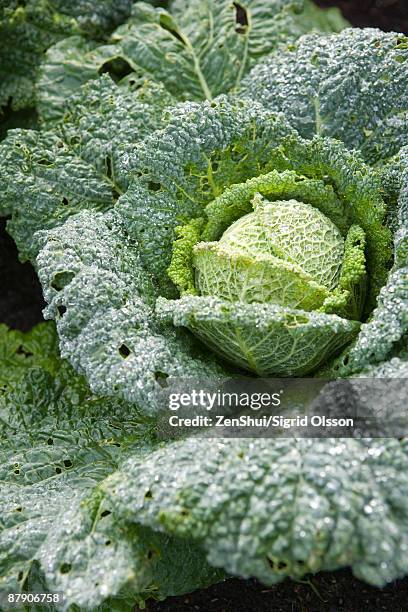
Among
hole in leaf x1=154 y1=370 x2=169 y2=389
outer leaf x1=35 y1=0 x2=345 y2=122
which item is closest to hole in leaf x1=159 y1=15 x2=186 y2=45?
outer leaf x1=35 y1=0 x2=345 y2=122

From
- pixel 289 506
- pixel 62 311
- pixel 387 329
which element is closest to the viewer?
pixel 289 506

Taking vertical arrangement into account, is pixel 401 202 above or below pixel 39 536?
above

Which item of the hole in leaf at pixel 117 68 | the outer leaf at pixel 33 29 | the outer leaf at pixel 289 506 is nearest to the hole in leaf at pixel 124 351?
the outer leaf at pixel 289 506

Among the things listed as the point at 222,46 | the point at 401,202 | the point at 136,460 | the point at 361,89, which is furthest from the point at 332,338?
the point at 222,46

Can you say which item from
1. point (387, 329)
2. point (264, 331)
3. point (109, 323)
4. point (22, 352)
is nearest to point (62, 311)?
point (109, 323)

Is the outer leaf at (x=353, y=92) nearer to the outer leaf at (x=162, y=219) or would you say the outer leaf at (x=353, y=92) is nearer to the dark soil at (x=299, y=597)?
the outer leaf at (x=162, y=219)

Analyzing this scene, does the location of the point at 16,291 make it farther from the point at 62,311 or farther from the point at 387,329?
the point at 387,329

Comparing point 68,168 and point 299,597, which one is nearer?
point 299,597

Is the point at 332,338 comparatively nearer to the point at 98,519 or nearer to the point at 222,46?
the point at 98,519
